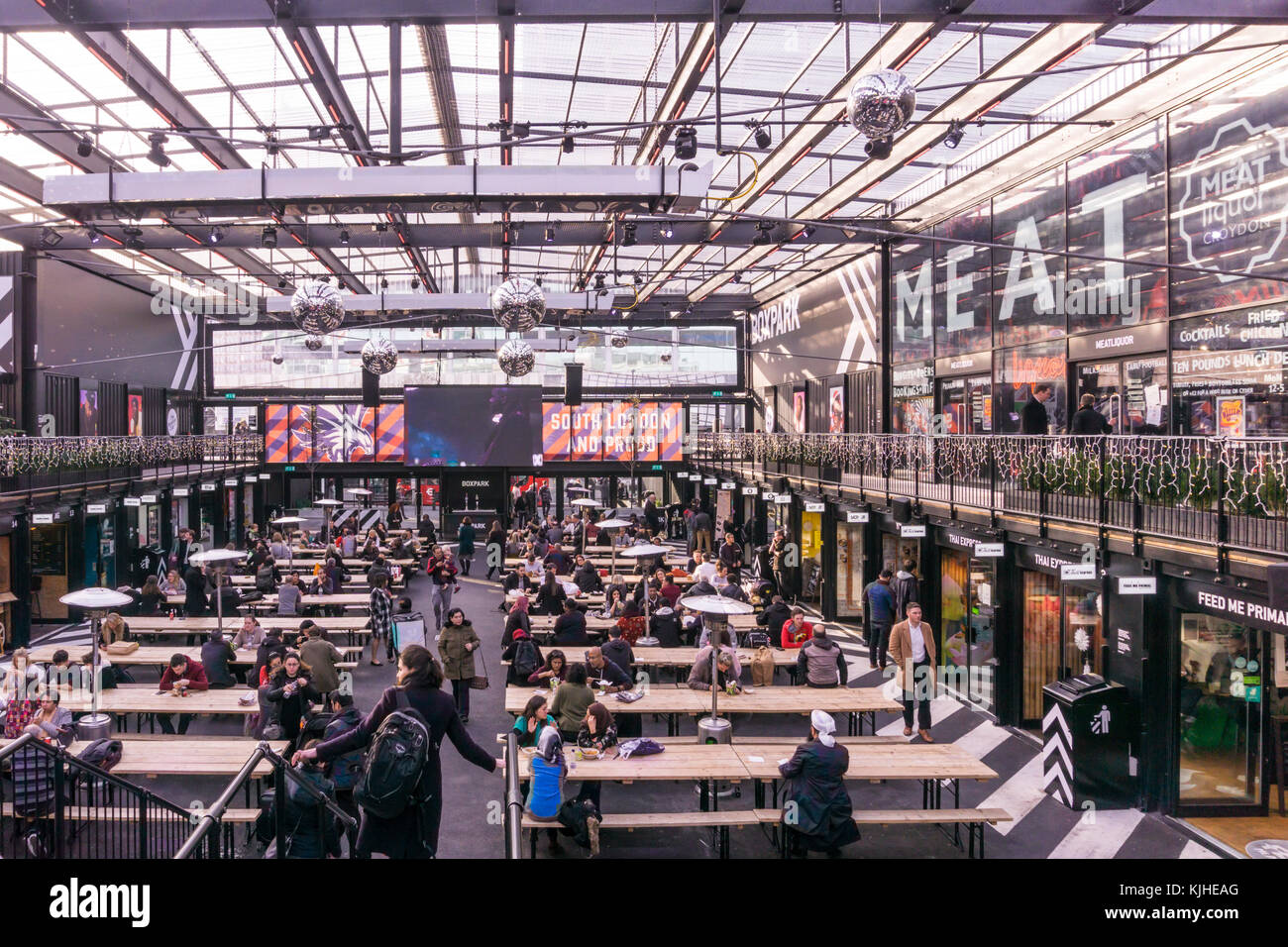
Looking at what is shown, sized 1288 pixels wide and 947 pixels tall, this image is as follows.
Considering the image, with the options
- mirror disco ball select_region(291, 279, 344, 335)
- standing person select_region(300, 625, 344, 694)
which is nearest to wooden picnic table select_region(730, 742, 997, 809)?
standing person select_region(300, 625, 344, 694)

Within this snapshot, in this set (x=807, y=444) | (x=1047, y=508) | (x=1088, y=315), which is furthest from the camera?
(x=807, y=444)

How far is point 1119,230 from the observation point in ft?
41.9

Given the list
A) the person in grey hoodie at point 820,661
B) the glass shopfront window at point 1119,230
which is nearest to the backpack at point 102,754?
the person in grey hoodie at point 820,661

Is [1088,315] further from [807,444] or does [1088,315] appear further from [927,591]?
[807,444]

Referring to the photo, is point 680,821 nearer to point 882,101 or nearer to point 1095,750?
point 1095,750

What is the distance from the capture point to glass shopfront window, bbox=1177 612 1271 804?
8656mm

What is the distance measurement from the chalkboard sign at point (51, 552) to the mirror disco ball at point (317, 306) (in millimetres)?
14062

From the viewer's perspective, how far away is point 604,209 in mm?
7281

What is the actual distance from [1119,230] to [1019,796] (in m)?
8.07

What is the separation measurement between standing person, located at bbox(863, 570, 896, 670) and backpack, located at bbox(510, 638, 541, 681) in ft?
19.0

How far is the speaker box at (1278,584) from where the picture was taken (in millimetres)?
5969

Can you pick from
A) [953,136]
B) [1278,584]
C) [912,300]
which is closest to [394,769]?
[1278,584]

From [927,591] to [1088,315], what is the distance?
486 cm
